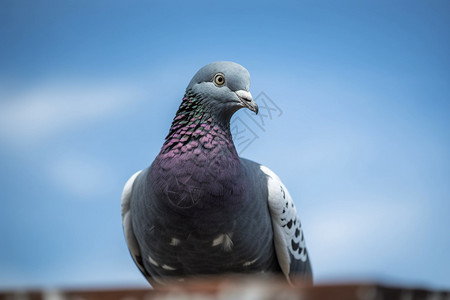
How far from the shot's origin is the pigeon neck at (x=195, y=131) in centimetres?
291

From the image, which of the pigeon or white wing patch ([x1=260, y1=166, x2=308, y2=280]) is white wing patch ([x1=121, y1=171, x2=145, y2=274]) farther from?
white wing patch ([x1=260, y1=166, x2=308, y2=280])

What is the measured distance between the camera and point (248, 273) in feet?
9.89

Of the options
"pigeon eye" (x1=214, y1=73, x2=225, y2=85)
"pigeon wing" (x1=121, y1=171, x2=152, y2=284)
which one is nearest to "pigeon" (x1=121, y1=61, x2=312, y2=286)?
"pigeon eye" (x1=214, y1=73, x2=225, y2=85)

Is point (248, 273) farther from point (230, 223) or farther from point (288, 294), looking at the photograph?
point (288, 294)

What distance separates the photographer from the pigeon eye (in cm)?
309

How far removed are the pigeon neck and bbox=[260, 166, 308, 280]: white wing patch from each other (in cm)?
38

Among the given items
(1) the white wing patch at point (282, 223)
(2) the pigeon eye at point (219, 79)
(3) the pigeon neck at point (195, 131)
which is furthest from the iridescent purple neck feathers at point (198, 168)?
(1) the white wing patch at point (282, 223)

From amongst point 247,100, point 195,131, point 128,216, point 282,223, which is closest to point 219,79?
point 247,100

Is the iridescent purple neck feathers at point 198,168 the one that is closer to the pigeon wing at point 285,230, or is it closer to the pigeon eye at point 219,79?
the pigeon eye at point 219,79

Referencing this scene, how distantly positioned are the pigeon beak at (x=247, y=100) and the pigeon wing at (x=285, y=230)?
1.61 ft

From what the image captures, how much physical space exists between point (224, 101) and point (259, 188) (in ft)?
1.87

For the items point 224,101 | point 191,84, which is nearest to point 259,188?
point 224,101

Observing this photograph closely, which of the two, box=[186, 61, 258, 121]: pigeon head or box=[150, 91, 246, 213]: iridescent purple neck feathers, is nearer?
box=[150, 91, 246, 213]: iridescent purple neck feathers

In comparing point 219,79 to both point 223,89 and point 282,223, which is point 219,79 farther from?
point 282,223
